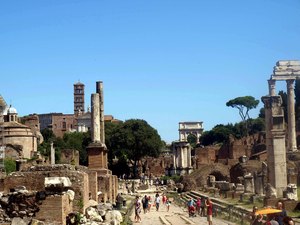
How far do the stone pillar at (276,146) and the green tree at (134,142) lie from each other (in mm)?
44901

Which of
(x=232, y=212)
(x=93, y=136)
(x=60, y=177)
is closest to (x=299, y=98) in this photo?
(x=93, y=136)

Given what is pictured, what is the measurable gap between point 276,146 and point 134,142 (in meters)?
45.9

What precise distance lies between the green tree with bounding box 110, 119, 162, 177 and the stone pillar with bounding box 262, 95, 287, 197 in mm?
44901

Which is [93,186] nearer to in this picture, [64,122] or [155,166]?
[155,166]

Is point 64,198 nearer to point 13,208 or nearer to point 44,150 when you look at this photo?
point 13,208

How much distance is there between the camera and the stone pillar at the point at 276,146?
23.9 m

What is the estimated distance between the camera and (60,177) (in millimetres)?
14023

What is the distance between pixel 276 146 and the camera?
2403 centimetres

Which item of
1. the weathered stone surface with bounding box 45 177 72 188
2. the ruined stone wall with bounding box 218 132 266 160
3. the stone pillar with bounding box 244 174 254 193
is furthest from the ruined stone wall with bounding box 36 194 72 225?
the ruined stone wall with bounding box 218 132 266 160

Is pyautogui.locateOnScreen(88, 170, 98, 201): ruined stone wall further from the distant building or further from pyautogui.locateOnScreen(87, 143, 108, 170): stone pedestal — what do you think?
the distant building

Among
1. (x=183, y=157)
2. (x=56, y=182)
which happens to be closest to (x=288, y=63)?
(x=183, y=157)

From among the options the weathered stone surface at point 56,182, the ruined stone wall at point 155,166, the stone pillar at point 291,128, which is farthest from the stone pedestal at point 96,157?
the ruined stone wall at point 155,166

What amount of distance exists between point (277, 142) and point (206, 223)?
5.38 metres

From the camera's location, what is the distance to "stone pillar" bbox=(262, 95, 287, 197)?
23.9 m
